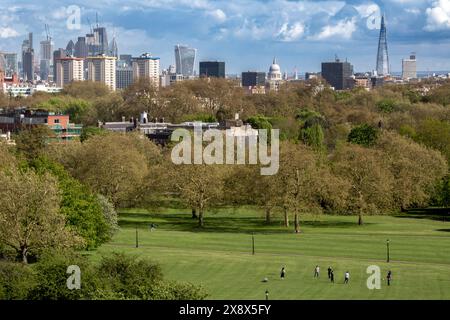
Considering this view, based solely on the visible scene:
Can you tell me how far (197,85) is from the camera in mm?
149625

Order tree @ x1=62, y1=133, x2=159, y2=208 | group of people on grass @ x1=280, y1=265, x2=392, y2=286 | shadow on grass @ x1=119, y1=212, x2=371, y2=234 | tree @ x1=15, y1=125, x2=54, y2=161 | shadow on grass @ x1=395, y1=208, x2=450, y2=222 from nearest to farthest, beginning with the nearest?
group of people on grass @ x1=280, y1=265, x2=392, y2=286 → shadow on grass @ x1=119, y1=212, x2=371, y2=234 → tree @ x1=62, y1=133, x2=159, y2=208 → shadow on grass @ x1=395, y1=208, x2=450, y2=222 → tree @ x1=15, y1=125, x2=54, y2=161

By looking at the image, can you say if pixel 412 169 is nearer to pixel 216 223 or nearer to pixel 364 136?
pixel 216 223

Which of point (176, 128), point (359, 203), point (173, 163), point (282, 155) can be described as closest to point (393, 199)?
point (359, 203)

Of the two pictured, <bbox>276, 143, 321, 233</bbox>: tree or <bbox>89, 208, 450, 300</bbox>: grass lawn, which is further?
<bbox>276, 143, 321, 233</bbox>: tree

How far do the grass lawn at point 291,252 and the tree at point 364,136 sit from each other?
18.4m

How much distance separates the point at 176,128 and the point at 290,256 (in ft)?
180

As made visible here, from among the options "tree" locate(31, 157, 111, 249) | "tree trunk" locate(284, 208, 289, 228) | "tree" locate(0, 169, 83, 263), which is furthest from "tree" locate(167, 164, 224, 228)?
"tree" locate(0, 169, 83, 263)

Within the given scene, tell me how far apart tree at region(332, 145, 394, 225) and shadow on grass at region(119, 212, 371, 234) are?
1.23m

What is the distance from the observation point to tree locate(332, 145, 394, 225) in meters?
60.7

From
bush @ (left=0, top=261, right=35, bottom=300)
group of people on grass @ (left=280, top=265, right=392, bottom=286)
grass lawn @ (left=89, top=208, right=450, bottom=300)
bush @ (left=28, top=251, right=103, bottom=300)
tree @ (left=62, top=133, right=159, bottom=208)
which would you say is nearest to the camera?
bush @ (left=28, top=251, right=103, bottom=300)

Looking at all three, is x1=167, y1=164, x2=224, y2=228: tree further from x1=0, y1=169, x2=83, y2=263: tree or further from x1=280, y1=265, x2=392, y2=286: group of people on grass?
x1=280, y1=265, x2=392, y2=286: group of people on grass

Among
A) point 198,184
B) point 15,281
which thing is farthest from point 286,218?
point 15,281

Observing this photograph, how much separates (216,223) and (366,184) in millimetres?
9147
